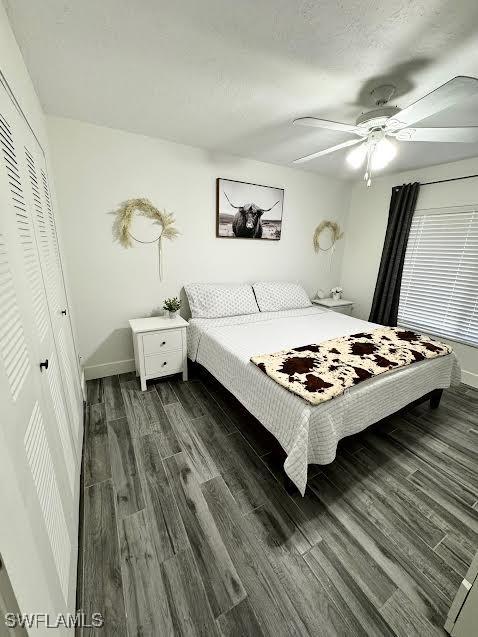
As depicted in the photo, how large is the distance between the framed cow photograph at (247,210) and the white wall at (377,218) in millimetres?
1289

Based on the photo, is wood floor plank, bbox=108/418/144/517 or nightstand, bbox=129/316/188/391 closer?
wood floor plank, bbox=108/418/144/517

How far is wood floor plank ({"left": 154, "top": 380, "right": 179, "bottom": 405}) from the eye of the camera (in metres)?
2.26

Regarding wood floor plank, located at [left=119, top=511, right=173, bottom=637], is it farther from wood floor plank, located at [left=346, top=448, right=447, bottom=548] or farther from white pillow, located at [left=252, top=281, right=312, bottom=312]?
white pillow, located at [left=252, top=281, right=312, bottom=312]

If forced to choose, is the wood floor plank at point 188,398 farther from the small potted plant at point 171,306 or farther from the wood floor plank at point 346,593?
the wood floor plank at point 346,593

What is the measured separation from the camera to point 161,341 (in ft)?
7.76

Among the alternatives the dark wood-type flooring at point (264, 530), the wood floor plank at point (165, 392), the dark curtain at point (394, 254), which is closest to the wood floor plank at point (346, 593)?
the dark wood-type flooring at point (264, 530)

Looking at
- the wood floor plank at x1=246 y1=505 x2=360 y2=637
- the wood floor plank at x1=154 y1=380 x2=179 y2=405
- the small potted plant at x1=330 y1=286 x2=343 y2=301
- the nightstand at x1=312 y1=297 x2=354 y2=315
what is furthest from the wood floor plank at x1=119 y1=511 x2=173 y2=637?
the small potted plant at x1=330 y1=286 x2=343 y2=301

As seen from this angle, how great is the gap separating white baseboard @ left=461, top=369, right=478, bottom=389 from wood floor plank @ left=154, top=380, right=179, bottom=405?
10.0 feet

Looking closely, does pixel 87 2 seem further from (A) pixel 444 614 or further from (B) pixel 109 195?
(A) pixel 444 614

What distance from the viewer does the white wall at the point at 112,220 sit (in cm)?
215

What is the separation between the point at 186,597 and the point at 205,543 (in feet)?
0.66

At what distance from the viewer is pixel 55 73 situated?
146 centimetres

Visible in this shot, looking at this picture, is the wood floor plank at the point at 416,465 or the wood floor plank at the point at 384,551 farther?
the wood floor plank at the point at 416,465

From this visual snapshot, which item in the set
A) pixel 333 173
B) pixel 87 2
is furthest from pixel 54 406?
pixel 333 173
